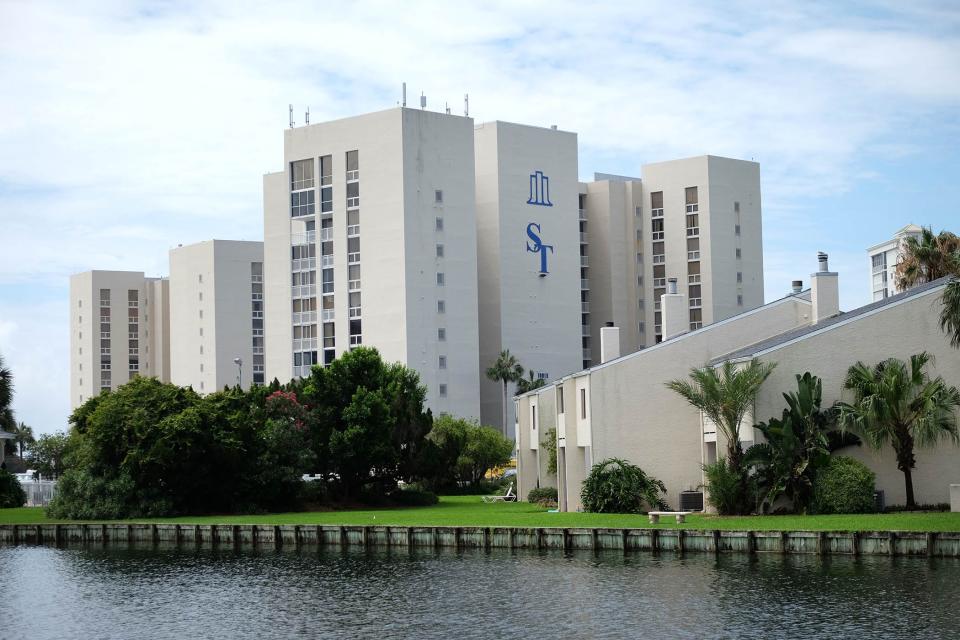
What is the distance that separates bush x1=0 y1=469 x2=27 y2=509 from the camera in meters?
81.1

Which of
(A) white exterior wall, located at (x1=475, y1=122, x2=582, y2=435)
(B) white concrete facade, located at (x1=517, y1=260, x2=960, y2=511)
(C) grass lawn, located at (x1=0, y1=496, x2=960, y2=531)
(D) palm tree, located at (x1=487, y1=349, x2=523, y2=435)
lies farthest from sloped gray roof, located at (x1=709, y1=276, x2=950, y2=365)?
(A) white exterior wall, located at (x1=475, y1=122, x2=582, y2=435)

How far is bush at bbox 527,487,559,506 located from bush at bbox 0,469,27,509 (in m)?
32.9

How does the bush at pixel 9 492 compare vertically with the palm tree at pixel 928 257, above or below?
below

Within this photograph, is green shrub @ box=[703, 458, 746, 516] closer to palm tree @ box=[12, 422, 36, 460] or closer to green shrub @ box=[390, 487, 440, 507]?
green shrub @ box=[390, 487, 440, 507]

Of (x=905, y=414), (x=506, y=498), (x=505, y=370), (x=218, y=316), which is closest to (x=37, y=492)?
(x=506, y=498)

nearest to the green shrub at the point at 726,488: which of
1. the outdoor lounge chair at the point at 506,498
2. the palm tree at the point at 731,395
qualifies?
the palm tree at the point at 731,395

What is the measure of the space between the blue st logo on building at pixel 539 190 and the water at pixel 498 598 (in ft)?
295

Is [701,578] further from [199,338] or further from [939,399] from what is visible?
[199,338]

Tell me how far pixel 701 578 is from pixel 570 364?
9821 cm

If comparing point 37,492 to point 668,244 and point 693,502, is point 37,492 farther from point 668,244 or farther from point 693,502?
point 668,244

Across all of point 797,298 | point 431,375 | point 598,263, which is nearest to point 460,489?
point 431,375

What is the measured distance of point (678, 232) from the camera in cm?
15062

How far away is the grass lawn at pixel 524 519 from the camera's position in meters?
43.3

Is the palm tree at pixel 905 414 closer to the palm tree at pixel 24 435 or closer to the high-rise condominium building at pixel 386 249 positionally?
the high-rise condominium building at pixel 386 249
